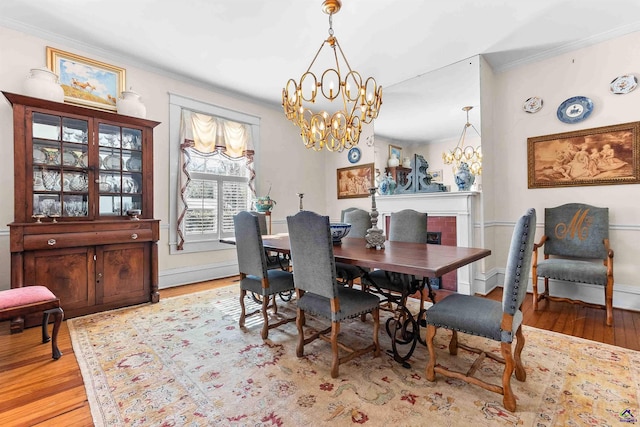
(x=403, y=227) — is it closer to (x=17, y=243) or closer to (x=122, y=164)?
(x=122, y=164)

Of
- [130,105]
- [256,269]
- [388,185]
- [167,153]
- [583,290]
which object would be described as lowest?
[583,290]

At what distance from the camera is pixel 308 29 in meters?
2.96

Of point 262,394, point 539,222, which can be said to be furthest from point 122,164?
point 539,222

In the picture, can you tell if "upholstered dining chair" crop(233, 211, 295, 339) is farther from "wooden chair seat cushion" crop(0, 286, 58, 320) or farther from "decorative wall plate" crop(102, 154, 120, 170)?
"decorative wall plate" crop(102, 154, 120, 170)

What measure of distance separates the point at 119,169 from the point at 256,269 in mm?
2151

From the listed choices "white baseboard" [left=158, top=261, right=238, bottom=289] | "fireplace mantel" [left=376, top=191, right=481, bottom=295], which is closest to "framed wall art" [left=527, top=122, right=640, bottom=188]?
"fireplace mantel" [left=376, top=191, right=481, bottom=295]

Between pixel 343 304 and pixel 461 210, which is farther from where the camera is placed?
pixel 461 210

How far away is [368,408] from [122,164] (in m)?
3.43

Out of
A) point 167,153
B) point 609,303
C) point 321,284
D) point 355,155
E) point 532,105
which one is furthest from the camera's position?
point 355,155

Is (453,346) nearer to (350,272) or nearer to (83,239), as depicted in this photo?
(350,272)

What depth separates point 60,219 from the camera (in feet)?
9.43

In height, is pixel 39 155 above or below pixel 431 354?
above

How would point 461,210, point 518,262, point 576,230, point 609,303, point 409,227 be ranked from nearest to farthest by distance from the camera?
point 518,262
point 609,303
point 409,227
point 576,230
point 461,210

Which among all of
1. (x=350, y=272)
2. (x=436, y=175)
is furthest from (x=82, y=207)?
(x=436, y=175)
